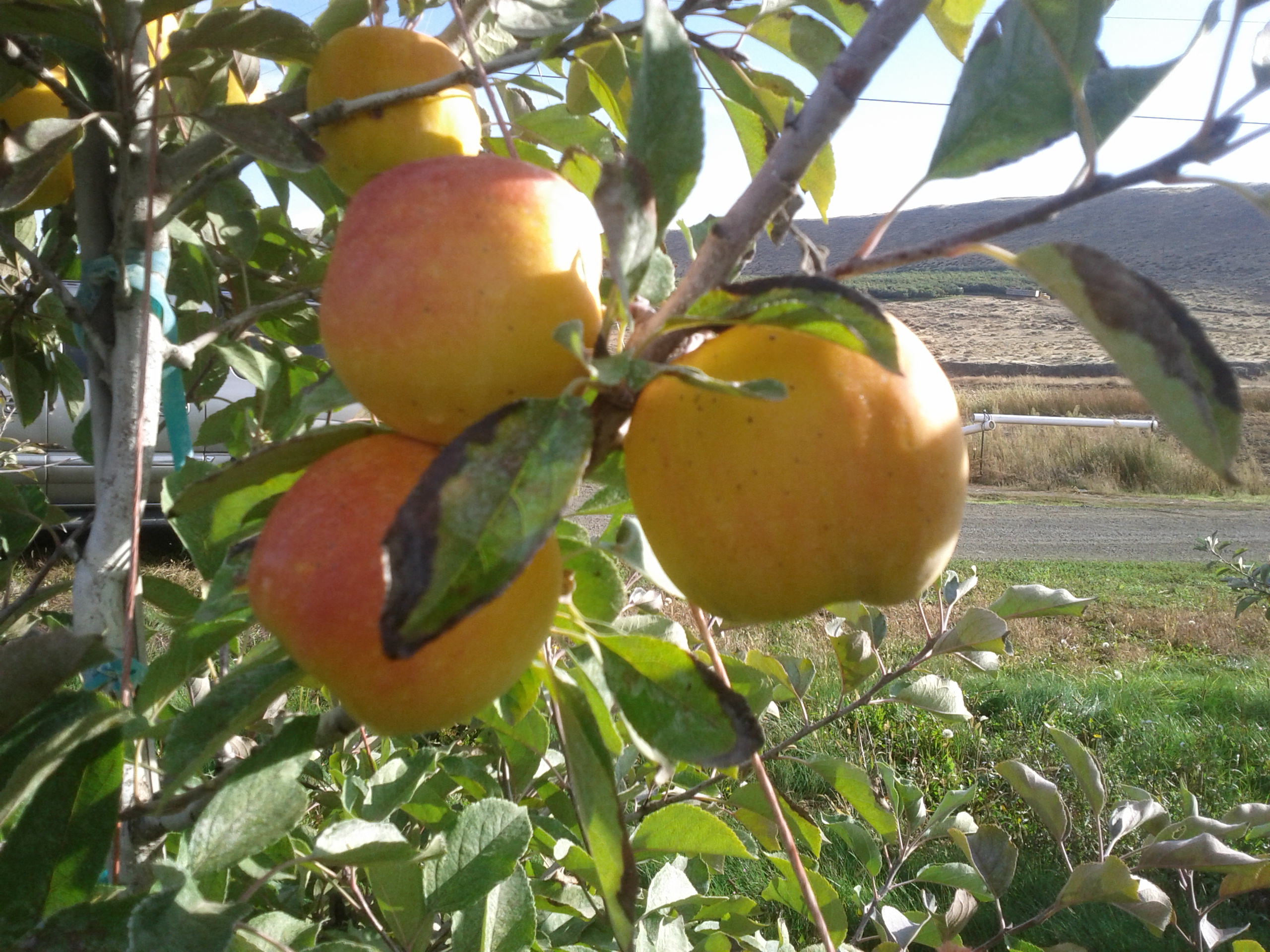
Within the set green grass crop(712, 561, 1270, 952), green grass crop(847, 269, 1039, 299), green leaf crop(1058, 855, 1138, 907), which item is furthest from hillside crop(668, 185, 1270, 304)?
green leaf crop(1058, 855, 1138, 907)

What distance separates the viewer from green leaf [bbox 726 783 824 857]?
3.32ft

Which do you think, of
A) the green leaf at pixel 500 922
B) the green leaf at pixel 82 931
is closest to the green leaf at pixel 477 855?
the green leaf at pixel 500 922

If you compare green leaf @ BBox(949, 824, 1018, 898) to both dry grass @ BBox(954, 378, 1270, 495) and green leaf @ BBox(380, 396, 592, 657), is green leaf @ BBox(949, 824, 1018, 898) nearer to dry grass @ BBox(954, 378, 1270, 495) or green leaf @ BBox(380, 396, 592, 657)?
green leaf @ BBox(380, 396, 592, 657)

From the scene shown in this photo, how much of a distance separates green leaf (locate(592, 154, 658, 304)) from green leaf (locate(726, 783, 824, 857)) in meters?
0.75

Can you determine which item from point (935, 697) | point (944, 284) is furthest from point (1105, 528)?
point (944, 284)

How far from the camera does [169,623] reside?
90cm

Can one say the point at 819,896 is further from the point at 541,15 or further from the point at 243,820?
the point at 541,15

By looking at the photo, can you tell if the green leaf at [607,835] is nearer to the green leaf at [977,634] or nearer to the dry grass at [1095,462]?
the green leaf at [977,634]

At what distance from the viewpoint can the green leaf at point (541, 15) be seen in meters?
0.61

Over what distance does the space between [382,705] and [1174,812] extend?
2703 mm

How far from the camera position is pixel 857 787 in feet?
3.59

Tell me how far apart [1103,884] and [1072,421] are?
1157 cm

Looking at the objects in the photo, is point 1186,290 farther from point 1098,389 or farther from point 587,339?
point 587,339

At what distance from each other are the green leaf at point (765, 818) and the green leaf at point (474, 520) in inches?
30.0
